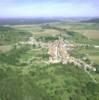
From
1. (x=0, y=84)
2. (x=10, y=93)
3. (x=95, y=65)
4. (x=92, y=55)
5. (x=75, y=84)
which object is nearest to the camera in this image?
(x=10, y=93)

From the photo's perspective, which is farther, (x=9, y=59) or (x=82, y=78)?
(x=9, y=59)

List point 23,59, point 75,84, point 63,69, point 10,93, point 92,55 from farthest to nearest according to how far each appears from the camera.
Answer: point 92,55, point 23,59, point 63,69, point 75,84, point 10,93

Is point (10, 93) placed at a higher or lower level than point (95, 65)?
higher

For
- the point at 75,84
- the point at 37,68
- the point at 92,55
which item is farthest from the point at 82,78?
the point at 92,55

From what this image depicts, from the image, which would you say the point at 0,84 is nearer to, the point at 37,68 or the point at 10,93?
the point at 10,93

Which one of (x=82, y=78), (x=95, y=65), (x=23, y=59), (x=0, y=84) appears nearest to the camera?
(x=0, y=84)

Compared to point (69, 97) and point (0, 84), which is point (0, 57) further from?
point (69, 97)

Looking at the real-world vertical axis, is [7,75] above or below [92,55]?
above

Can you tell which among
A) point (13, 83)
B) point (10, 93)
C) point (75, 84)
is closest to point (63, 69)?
point (75, 84)

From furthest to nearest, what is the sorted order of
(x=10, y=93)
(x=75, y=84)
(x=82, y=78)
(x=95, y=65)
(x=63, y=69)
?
1. (x=95, y=65)
2. (x=63, y=69)
3. (x=82, y=78)
4. (x=75, y=84)
5. (x=10, y=93)
